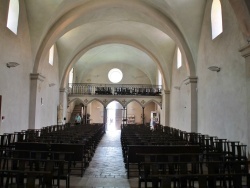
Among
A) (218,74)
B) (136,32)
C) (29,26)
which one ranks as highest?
(136,32)

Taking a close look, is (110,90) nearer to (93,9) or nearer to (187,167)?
(93,9)


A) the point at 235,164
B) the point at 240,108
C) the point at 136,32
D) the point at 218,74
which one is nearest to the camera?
the point at 235,164

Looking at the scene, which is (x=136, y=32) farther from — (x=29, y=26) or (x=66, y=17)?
(x=29, y=26)

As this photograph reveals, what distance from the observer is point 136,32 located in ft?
72.4

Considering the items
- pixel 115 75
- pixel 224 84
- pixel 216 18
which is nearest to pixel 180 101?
pixel 216 18

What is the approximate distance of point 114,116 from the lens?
120 feet

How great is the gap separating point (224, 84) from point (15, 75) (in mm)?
9901

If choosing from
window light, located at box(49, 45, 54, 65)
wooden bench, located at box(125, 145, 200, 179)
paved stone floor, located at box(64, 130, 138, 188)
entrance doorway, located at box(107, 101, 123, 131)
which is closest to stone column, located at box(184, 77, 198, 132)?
paved stone floor, located at box(64, 130, 138, 188)

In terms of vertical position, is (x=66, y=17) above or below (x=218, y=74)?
above

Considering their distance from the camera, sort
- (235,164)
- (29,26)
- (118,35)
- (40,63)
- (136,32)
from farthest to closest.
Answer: (118,35) < (136,32) < (40,63) < (29,26) < (235,164)

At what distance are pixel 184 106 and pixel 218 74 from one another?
6195 millimetres

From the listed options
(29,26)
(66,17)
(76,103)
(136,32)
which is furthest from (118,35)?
(76,103)

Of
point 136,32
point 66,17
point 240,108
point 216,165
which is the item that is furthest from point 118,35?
point 216,165

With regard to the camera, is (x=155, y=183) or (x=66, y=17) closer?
(x=155, y=183)
